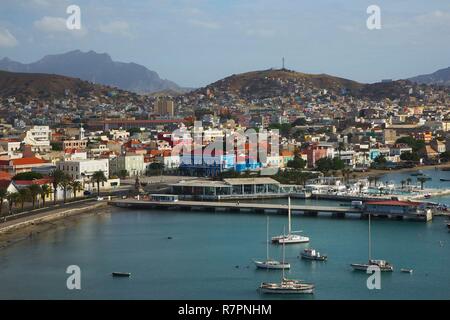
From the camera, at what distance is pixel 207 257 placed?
952 cm

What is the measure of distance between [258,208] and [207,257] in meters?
4.47

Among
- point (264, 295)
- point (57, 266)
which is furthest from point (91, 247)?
point (264, 295)

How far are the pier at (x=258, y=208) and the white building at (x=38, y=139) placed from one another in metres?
7.50

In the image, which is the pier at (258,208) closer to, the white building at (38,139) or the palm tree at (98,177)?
the palm tree at (98,177)

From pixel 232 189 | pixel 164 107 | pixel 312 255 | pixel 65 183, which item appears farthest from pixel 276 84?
pixel 312 255

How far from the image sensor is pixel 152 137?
90.1ft

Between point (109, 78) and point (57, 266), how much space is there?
122 metres

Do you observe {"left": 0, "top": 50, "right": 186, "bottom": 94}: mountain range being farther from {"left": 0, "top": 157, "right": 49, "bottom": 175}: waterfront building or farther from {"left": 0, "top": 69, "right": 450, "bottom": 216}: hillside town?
{"left": 0, "top": 157, "right": 49, "bottom": 175}: waterfront building

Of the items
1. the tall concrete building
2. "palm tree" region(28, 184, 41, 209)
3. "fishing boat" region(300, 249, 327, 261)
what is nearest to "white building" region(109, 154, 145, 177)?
"palm tree" region(28, 184, 41, 209)

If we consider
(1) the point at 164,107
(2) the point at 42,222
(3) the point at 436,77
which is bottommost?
(2) the point at 42,222

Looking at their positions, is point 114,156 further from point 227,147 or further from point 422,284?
point 422,284

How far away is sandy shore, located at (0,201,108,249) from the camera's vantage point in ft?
36.2

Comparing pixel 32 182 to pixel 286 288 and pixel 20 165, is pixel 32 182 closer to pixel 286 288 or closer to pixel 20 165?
pixel 20 165

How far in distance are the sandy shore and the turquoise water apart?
24cm
